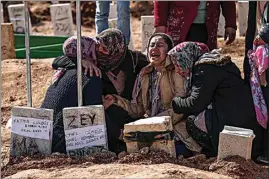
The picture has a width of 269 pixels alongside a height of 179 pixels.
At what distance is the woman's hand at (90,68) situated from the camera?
5.57m

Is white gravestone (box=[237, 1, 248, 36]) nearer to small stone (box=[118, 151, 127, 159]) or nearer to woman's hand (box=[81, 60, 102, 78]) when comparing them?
woman's hand (box=[81, 60, 102, 78])

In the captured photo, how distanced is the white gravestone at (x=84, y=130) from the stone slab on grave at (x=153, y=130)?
0.17 metres

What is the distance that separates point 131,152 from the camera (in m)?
5.25

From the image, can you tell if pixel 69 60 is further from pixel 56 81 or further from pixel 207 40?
pixel 207 40

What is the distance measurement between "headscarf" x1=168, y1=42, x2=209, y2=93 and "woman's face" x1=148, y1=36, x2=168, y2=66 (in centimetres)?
8

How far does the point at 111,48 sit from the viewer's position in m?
5.77

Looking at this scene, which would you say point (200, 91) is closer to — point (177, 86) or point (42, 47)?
point (177, 86)

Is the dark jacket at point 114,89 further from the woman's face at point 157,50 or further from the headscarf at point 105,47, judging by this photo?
the woman's face at point 157,50

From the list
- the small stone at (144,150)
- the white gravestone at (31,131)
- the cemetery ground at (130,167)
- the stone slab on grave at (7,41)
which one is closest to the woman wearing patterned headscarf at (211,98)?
the cemetery ground at (130,167)

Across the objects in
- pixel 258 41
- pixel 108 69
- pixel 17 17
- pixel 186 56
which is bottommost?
pixel 17 17

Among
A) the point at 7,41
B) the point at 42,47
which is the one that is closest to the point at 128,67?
the point at 7,41

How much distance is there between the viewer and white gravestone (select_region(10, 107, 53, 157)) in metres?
5.32

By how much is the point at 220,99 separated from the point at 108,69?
0.89 metres

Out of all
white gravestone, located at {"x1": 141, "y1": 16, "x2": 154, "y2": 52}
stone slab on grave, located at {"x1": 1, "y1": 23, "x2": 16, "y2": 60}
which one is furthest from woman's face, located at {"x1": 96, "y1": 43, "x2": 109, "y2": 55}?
white gravestone, located at {"x1": 141, "y1": 16, "x2": 154, "y2": 52}
